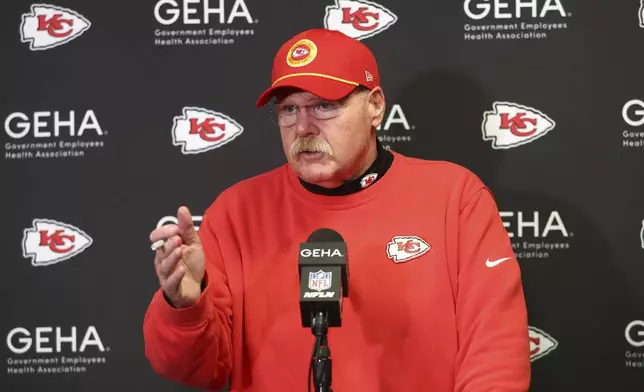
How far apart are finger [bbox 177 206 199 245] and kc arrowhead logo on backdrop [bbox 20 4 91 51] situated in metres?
1.20

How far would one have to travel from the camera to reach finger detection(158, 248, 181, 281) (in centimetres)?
178

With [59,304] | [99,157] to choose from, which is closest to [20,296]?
[59,304]

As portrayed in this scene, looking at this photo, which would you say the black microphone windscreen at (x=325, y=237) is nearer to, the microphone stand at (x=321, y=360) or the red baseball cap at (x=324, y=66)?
the microphone stand at (x=321, y=360)

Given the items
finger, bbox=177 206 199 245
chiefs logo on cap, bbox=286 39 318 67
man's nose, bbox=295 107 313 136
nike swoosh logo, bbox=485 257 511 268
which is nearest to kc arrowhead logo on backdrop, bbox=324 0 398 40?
chiefs logo on cap, bbox=286 39 318 67

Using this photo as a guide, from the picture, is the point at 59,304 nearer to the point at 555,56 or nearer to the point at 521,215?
the point at 521,215

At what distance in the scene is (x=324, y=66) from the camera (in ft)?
6.98

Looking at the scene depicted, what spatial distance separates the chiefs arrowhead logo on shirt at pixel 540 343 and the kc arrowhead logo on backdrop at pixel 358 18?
105cm

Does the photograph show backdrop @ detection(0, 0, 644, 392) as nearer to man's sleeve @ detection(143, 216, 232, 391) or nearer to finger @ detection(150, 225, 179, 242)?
man's sleeve @ detection(143, 216, 232, 391)

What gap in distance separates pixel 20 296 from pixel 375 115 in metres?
1.31

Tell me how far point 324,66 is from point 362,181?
0.32m

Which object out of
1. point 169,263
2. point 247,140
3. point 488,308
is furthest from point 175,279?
point 247,140

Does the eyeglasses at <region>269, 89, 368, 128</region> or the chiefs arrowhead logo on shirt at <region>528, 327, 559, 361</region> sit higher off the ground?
the eyeglasses at <region>269, 89, 368, 128</region>

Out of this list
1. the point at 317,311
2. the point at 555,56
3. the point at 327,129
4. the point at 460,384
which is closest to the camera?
the point at 317,311

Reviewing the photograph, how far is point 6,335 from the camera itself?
2.75 m
